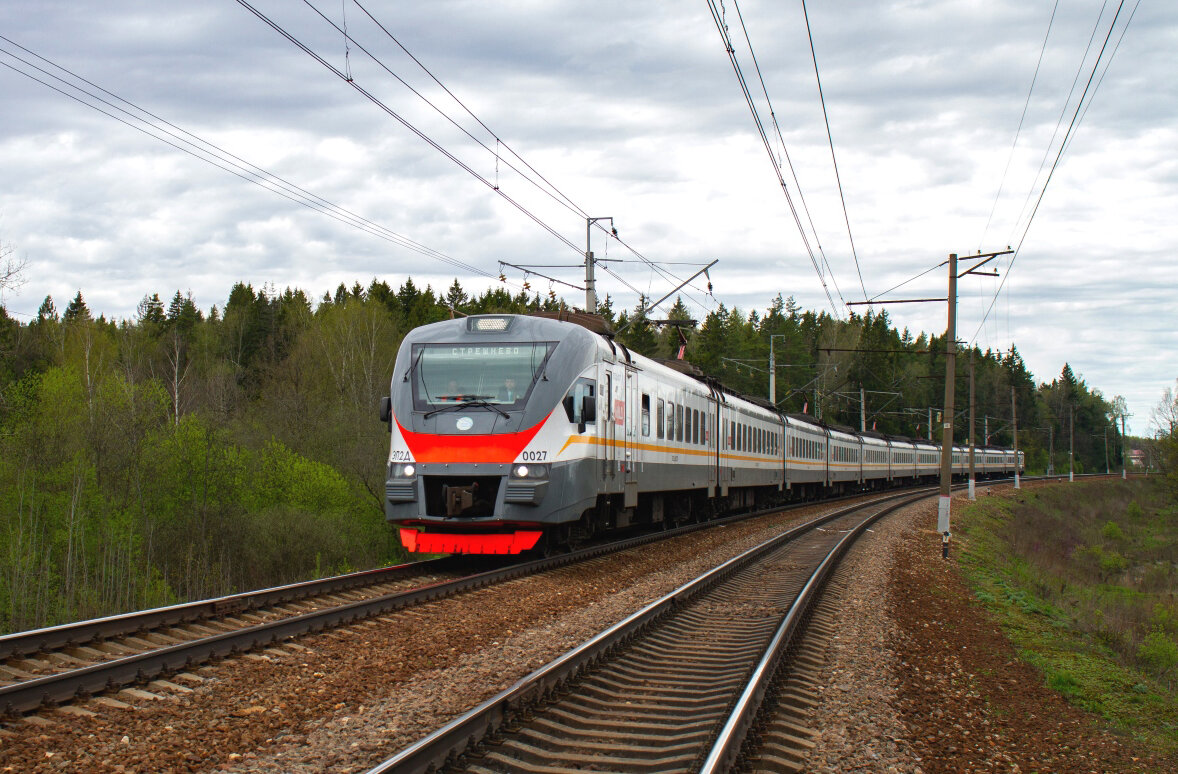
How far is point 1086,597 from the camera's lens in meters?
20.7

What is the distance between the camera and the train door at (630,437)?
14.6 m

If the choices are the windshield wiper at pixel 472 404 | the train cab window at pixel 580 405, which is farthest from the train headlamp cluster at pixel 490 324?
the train cab window at pixel 580 405

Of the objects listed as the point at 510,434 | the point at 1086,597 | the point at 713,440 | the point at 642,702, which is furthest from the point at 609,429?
the point at 1086,597

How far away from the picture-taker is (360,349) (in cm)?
4897

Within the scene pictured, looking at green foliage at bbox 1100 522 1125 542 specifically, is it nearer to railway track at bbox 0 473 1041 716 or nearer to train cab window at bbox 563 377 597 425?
train cab window at bbox 563 377 597 425

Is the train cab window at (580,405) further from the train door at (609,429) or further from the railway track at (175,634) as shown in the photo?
the railway track at (175,634)

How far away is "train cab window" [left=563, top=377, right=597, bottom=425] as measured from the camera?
1216 centimetres

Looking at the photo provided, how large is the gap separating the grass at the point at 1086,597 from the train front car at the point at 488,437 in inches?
223

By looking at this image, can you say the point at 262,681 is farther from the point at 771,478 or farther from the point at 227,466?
the point at 771,478

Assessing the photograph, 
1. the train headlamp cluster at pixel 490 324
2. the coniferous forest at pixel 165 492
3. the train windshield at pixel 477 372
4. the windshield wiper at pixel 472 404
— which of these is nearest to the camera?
the windshield wiper at pixel 472 404

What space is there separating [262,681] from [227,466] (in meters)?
17.4

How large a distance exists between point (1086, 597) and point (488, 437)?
620 inches

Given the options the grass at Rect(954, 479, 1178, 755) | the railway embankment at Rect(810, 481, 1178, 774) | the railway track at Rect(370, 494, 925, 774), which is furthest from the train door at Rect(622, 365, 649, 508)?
the grass at Rect(954, 479, 1178, 755)

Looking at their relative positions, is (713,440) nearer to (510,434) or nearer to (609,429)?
(609,429)
